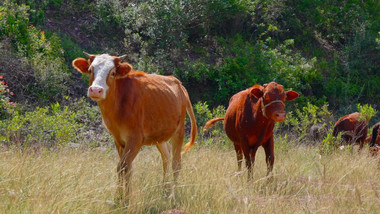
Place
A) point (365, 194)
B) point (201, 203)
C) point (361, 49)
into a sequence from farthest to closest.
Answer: point (361, 49) < point (365, 194) < point (201, 203)

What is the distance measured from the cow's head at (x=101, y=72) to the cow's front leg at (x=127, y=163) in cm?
70

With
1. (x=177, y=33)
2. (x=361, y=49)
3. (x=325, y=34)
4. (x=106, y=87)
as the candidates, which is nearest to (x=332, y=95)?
(x=361, y=49)

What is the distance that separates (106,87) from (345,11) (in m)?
14.5

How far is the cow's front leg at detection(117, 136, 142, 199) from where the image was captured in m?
6.08

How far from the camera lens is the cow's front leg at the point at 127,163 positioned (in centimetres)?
608

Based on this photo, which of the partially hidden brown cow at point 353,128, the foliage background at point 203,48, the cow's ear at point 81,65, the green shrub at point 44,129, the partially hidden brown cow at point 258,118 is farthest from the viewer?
the foliage background at point 203,48

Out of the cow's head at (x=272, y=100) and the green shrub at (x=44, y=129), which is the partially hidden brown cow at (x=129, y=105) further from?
the green shrub at (x=44, y=129)

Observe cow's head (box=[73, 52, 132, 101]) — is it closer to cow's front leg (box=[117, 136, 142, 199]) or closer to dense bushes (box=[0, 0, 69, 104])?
cow's front leg (box=[117, 136, 142, 199])

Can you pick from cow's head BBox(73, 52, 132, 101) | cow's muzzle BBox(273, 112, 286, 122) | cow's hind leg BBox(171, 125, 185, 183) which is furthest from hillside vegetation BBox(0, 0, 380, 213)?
cow's head BBox(73, 52, 132, 101)

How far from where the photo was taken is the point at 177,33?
1594cm

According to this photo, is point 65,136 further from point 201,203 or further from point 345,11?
point 345,11

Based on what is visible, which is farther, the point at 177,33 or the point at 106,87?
the point at 177,33

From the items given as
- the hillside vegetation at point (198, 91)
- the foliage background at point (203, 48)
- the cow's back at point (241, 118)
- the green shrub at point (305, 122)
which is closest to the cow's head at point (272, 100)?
the cow's back at point (241, 118)

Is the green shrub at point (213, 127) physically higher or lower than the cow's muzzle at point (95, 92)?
lower
